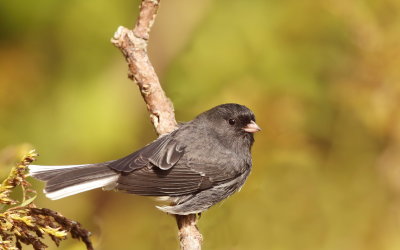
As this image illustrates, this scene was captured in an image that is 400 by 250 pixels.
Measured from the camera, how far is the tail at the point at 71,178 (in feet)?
10.1

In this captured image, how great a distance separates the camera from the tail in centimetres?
309

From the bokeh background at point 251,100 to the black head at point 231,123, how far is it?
0.70 metres

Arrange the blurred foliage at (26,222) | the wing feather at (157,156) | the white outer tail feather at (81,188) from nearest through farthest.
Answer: the blurred foliage at (26,222) < the white outer tail feather at (81,188) < the wing feather at (157,156)

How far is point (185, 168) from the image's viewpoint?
3600mm

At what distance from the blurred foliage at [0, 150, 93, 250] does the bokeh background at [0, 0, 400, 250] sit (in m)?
1.96

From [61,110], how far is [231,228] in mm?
1580

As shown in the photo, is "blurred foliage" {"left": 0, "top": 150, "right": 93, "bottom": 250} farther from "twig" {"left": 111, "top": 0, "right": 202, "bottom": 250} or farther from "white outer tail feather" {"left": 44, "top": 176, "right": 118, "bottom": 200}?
"twig" {"left": 111, "top": 0, "right": 202, "bottom": 250}

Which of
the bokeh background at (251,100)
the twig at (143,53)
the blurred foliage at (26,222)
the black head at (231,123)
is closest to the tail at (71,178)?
the twig at (143,53)

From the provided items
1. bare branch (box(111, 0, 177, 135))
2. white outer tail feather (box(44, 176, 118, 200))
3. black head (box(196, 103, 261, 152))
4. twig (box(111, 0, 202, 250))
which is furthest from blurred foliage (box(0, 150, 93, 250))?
black head (box(196, 103, 261, 152))

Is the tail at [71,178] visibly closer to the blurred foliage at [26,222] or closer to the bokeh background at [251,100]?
the blurred foliage at [26,222]

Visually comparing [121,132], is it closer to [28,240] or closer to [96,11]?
[96,11]

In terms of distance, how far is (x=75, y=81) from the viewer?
15.4ft

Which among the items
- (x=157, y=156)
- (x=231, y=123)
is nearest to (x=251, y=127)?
(x=231, y=123)

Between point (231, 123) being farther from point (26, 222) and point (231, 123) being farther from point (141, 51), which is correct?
point (26, 222)
